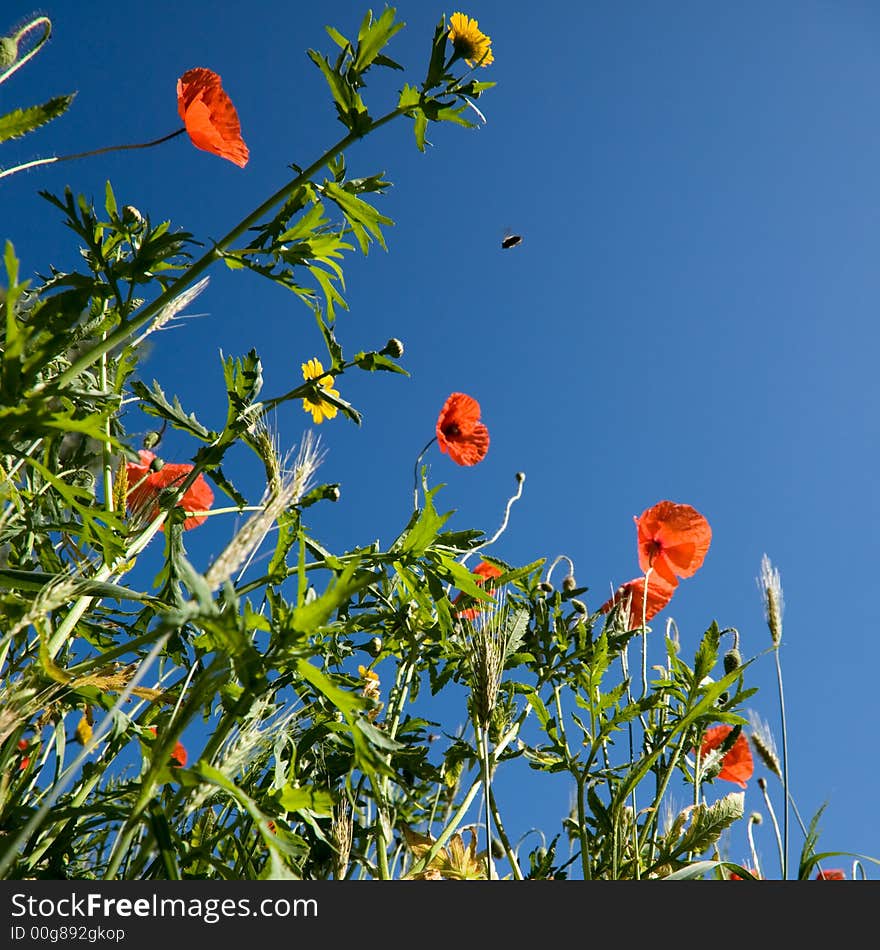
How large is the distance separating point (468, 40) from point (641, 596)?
1.43 meters

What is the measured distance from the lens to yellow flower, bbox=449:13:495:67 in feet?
4.70

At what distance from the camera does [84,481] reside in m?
1.56

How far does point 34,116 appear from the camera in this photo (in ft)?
3.36

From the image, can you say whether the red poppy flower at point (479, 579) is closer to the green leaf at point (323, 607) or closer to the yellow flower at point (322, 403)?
the yellow flower at point (322, 403)

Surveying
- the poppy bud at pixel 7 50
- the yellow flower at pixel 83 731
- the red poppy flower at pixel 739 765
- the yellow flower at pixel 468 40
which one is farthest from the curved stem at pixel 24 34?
the red poppy flower at pixel 739 765

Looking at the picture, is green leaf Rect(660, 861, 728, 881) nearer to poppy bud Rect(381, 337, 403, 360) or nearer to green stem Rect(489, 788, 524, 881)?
green stem Rect(489, 788, 524, 881)

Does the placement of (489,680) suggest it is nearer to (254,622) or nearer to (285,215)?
(254,622)

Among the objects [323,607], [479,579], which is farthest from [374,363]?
[323,607]

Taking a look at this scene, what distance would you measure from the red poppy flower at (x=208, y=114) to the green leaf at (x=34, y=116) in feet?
2.08

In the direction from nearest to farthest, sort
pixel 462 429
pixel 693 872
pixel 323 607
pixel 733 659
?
pixel 323 607 < pixel 693 872 < pixel 733 659 < pixel 462 429

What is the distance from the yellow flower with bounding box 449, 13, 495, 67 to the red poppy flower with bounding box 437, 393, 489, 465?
113 cm

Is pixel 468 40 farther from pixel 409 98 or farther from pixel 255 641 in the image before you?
pixel 255 641

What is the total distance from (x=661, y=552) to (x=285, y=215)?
1.45m

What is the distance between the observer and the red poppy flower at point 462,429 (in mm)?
2482
